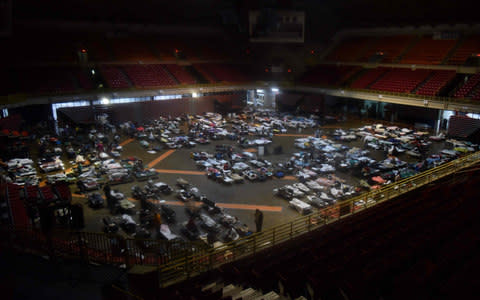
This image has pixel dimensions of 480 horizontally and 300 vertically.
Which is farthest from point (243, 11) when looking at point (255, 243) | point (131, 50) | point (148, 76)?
point (255, 243)

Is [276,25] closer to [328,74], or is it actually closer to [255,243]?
[328,74]

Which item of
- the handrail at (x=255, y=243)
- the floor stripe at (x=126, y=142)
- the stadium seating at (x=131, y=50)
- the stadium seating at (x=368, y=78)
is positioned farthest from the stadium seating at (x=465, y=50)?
the stadium seating at (x=131, y=50)

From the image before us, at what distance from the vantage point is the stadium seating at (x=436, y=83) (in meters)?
34.4

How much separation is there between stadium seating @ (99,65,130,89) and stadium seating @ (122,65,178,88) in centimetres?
92

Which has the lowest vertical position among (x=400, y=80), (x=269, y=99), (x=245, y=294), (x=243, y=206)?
(x=243, y=206)

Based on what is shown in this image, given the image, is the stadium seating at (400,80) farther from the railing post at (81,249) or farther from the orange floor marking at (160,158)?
the railing post at (81,249)

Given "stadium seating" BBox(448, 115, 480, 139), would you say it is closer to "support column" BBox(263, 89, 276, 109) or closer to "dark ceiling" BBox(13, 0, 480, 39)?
"dark ceiling" BBox(13, 0, 480, 39)

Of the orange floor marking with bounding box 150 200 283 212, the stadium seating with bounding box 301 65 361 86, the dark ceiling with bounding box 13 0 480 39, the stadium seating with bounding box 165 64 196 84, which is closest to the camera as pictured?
the orange floor marking with bounding box 150 200 283 212

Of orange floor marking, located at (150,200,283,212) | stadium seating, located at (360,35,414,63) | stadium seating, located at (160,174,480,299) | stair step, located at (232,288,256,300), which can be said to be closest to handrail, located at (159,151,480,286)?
stadium seating, located at (160,174,480,299)

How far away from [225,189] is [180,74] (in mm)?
28027

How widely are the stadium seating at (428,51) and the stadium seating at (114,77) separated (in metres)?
33.5

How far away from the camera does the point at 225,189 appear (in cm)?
2102

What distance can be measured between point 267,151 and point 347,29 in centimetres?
3140

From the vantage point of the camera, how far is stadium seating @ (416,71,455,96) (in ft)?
113
